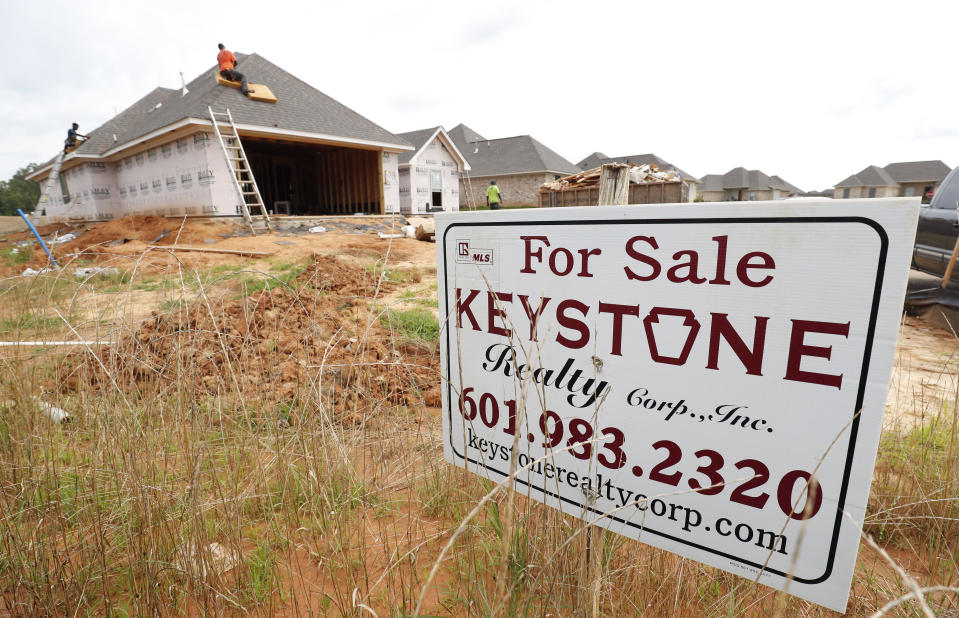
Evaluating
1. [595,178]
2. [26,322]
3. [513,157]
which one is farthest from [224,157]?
[513,157]

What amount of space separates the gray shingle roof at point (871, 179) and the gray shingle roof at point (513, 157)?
50725 mm

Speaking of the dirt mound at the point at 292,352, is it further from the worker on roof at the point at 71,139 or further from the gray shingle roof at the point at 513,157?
the gray shingle roof at the point at 513,157

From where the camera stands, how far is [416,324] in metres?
5.49

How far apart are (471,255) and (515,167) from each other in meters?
36.7

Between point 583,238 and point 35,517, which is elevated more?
point 583,238

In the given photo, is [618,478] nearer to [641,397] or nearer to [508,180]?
[641,397]

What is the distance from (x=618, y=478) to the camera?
1.41m

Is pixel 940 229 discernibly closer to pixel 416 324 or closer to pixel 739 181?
pixel 416 324

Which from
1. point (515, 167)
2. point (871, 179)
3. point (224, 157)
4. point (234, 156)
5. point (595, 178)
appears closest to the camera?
point (595, 178)

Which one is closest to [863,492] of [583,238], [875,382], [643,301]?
[875,382]

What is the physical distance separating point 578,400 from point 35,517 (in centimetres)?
264

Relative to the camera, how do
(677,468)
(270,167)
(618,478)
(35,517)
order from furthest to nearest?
1. (270,167)
2. (35,517)
3. (618,478)
4. (677,468)

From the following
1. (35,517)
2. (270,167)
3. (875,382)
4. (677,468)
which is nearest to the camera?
(875,382)

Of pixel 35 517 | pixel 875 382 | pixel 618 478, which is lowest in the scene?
pixel 35 517
